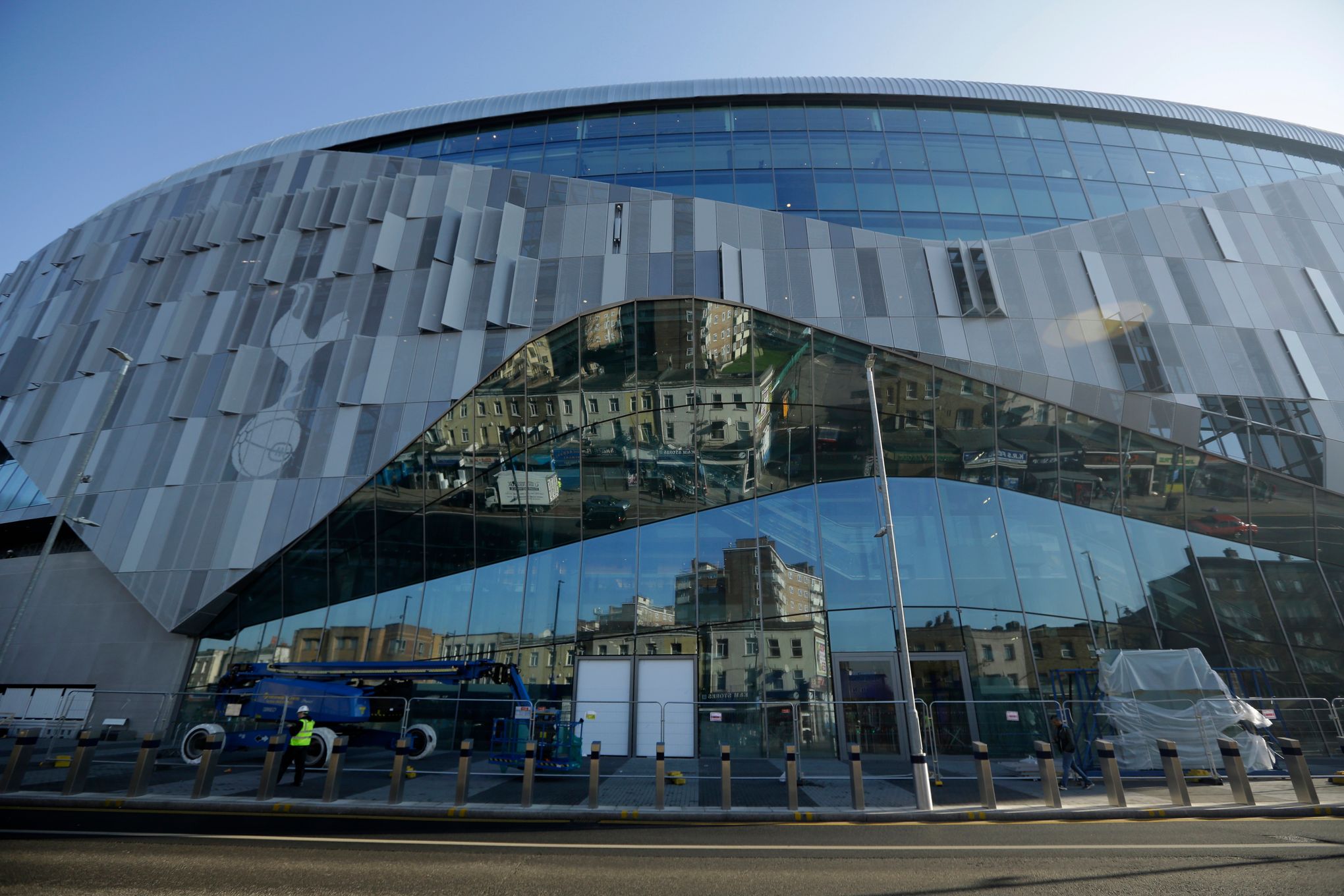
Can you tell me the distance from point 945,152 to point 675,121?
1338 cm

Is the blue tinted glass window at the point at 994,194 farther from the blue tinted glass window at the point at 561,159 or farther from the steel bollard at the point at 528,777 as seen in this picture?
the steel bollard at the point at 528,777

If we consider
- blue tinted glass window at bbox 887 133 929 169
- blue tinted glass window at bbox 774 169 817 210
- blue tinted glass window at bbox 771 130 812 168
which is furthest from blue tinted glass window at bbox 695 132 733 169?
blue tinted glass window at bbox 887 133 929 169

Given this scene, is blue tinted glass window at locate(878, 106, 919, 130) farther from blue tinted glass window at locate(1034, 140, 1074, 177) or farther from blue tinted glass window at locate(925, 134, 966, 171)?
blue tinted glass window at locate(1034, 140, 1074, 177)

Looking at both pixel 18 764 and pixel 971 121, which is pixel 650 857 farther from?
pixel 971 121

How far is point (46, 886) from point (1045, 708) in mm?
18584

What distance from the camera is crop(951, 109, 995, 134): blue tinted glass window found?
30.0m

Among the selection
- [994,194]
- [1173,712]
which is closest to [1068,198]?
[994,194]

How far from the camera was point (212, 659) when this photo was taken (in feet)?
74.9

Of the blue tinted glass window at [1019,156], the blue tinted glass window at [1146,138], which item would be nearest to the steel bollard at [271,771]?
the blue tinted glass window at [1019,156]

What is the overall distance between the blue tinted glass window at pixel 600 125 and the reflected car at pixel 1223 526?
97.8ft

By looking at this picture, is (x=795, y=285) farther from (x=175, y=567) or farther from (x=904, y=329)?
(x=175, y=567)

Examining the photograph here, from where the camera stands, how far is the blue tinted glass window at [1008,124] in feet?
98.4

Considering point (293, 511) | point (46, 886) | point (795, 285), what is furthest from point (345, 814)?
point (795, 285)

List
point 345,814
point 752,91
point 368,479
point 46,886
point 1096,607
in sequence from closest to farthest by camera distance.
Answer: point 46,886 < point 345,814 < point 1096,607 < point 368,479 < point 752,91
